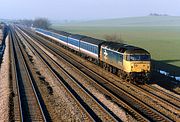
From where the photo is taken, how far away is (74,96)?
2517cm

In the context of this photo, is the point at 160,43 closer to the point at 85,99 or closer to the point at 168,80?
the point at 168,80

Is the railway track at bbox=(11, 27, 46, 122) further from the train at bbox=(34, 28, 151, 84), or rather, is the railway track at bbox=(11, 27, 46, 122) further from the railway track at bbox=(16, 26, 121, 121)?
the train at bbox=(34, 28, 151, 84)

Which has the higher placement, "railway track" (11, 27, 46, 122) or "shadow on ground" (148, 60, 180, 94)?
"railway track" (11, 27, 46, 122)

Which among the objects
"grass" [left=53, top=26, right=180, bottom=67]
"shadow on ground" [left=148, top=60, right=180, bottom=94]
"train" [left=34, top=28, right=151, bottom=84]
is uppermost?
"train" [left=34, top=28, right=151, bottom=84]

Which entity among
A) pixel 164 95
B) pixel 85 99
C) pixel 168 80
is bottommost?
pixel 168 80

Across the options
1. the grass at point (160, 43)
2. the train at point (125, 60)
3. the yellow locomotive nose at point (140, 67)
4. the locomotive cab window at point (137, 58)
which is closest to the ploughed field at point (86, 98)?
the train at point (125, 60)

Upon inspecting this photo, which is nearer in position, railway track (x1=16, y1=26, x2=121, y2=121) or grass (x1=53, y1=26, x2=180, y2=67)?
railway track (x1=16, y1=26, x2=121, y2=121)

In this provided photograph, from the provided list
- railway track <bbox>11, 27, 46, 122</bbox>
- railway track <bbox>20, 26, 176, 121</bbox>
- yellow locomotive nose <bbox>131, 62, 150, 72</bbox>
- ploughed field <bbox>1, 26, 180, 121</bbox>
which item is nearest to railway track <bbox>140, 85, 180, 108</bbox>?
ploughed field <bbox>1, 26, 180, 121</bbox>

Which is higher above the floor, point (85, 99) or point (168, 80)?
point (85, 99)

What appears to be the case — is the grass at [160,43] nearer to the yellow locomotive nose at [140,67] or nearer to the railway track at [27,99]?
the yellow locomotive nose at [140,67]

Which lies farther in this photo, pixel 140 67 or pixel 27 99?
pixel 140 67

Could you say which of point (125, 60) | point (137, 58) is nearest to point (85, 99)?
point (125, 60)

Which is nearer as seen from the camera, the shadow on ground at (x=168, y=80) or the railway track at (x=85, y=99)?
the railway track at (x=85, y=99)

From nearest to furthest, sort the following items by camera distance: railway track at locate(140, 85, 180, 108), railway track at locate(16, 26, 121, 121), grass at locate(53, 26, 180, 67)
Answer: railway track at locate(16, 26, 121, 121)
railway track at locate(140, 85, 180, 108)
grass at locate(53, 26, 180, 67)
